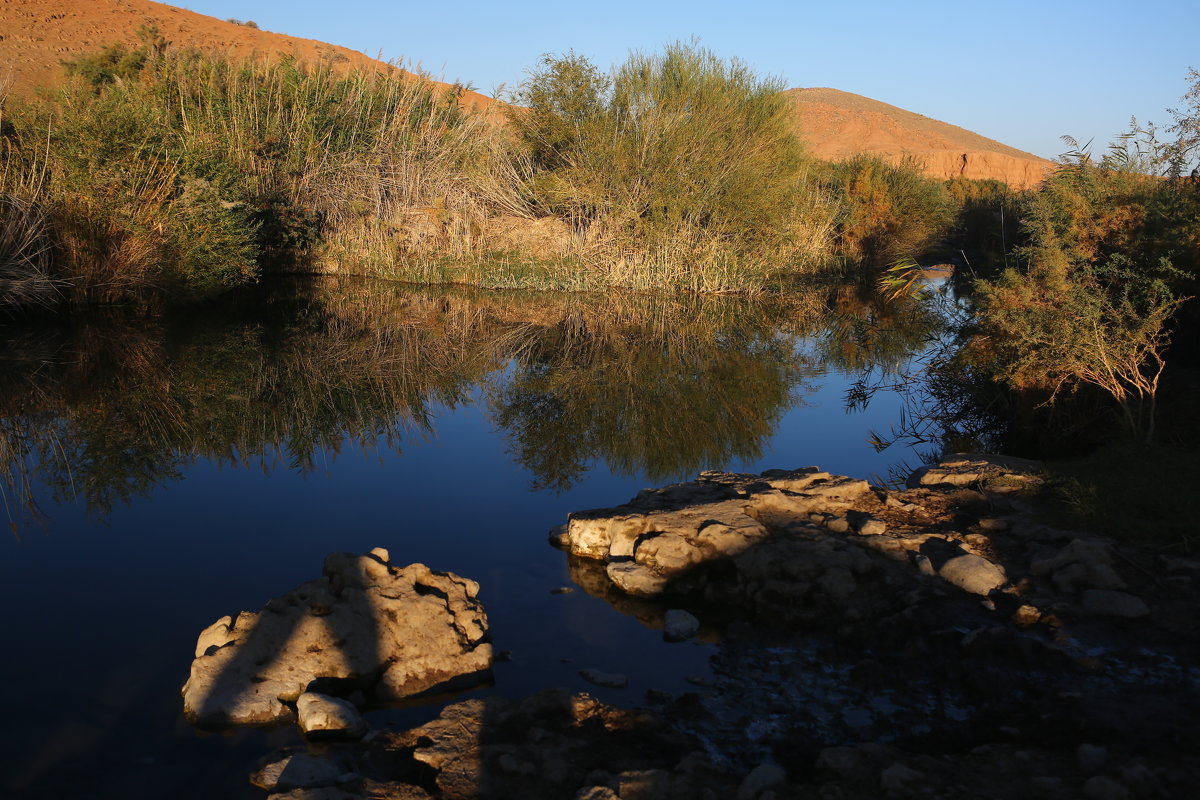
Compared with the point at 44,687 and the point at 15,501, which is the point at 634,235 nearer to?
the point at 15,501

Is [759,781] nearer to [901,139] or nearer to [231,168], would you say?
[231,168]

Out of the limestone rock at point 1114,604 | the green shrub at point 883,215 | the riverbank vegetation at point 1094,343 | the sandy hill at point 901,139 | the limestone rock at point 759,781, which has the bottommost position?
the limestone rock at point 759,781

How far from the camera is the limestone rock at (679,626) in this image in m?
4.66

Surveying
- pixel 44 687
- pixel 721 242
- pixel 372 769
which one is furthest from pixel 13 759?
pixel 721 242

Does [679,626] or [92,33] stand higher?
[92,33]

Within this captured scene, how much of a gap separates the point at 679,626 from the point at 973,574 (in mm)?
1635

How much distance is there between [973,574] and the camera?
4.85 m

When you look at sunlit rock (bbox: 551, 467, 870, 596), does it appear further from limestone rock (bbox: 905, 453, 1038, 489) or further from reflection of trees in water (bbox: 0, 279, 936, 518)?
reflection of trees in water (bbox: 0, 279, 936, 518)

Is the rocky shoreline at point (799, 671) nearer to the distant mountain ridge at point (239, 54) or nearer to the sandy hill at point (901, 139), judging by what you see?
the distant mountain ridge at point (239, 54)

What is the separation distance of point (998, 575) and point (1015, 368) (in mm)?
4178

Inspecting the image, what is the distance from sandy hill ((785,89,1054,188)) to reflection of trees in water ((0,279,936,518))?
173 feet

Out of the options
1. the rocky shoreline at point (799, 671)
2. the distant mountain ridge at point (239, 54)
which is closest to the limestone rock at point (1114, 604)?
the rocky shoreline at point (799, 671)

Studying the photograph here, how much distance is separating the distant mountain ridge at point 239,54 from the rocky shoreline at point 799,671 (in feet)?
62.5

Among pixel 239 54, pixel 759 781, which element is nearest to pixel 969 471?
pixel 759 781
